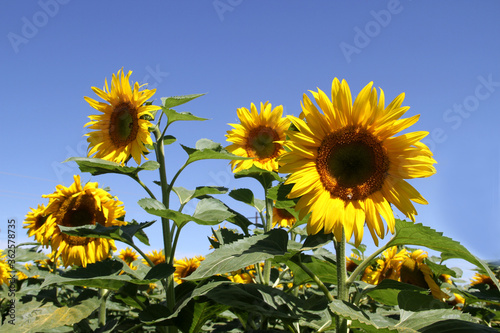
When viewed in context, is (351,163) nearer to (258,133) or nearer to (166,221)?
(166,221)

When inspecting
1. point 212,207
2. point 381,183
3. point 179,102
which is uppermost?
point 179,102

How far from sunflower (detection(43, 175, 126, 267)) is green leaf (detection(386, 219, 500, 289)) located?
2.48 meters

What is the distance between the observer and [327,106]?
2.20m

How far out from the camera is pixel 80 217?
3.72 metres

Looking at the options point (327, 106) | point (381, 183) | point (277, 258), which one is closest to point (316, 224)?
point (277, 258)

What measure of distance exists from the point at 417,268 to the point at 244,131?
217 cm

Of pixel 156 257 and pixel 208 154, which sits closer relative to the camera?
pixel 208 154

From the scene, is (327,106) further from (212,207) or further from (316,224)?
(212,207)

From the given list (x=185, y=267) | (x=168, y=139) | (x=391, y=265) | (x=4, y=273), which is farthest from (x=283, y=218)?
(x=4, y=273)

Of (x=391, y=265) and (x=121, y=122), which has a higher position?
(x=121, y=122)

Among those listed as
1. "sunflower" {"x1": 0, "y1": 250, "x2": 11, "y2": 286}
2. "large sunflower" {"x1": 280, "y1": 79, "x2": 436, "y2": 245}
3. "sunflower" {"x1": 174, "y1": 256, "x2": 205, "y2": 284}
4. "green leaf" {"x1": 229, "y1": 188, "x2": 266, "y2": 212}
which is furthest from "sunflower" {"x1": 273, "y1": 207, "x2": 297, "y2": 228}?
"sunflower" {"x1": 0, "y1": 250, "x2": 11, "y2": 286}

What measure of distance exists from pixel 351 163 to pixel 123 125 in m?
1.85

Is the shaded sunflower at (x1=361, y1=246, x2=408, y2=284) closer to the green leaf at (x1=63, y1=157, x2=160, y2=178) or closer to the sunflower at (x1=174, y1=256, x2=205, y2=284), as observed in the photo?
the sunflower at (x1=174, y1=256, x2=205, y2=284)

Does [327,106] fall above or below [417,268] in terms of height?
above
